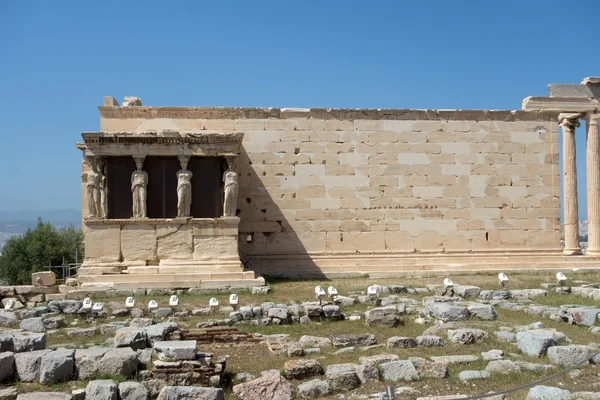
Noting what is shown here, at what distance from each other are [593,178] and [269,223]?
11.4 metres

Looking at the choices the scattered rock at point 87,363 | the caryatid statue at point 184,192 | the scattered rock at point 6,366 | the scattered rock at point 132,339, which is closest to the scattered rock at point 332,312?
the scattered rock at point 132,339

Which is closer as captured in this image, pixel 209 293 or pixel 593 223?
pixel 209 293

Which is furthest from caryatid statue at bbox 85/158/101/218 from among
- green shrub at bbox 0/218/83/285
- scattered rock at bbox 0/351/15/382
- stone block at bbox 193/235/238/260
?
green shrub at bbox 0/218/83/285

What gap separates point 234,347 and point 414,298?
5.92m

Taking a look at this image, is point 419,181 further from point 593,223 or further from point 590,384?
point 590,384

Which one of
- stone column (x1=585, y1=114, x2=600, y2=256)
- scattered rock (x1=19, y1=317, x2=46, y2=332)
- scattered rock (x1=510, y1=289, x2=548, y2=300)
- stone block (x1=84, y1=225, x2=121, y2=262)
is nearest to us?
scattered rock (x1=19, y1=317, x2=46, y2=332)

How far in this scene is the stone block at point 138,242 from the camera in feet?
53.4

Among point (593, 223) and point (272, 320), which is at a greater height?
point (593, 223)

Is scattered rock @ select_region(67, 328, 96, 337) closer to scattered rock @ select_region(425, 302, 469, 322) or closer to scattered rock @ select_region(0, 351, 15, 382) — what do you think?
scattered rock @ select_region(0, 351, 15, 382)

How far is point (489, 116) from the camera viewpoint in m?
20.2

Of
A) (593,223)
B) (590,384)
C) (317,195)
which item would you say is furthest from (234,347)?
(593,223)

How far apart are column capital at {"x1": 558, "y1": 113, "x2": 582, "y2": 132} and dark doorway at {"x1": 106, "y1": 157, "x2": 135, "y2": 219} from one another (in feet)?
47.6

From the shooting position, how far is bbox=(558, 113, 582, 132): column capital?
68.8 ft

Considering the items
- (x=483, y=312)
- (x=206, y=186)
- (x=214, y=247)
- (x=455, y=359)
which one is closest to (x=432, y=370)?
(x=455, y=359)
